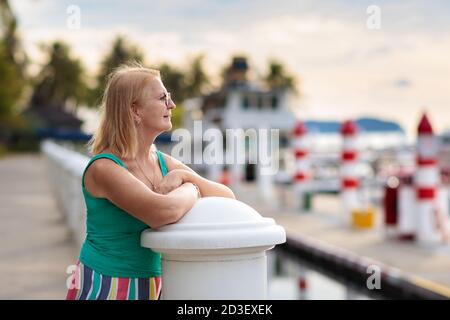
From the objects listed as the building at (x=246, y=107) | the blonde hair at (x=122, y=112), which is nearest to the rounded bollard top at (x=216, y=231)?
the blonde hair at (x=122, y=112)

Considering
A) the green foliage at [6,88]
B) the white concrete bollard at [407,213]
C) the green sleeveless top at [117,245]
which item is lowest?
the white concrete bollard at [407,213]

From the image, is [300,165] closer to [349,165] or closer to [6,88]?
[349,165]

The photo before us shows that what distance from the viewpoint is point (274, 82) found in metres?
87.9

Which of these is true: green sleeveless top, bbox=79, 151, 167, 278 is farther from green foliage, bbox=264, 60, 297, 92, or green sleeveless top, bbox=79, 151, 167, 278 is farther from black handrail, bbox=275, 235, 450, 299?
green foliage, bbox=264, 60, 297, 92

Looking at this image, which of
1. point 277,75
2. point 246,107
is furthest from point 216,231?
point 277,75

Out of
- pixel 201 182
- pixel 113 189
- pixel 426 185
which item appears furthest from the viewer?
pixel 426 185

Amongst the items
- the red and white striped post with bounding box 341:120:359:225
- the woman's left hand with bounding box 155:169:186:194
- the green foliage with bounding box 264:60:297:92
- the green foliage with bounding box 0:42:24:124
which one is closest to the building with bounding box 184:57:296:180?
the green foliage with bounding box 0:42:24:124

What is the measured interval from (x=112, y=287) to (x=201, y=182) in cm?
46

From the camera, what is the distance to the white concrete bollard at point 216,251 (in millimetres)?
2029

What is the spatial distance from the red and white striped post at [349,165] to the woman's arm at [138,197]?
9.72 metres

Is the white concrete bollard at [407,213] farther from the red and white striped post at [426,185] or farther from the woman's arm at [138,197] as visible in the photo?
the woman's arm at [138,197]

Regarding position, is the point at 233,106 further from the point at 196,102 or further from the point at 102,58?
the point at 102,58

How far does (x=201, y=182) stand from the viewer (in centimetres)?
241

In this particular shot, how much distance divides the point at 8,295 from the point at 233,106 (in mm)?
36049
